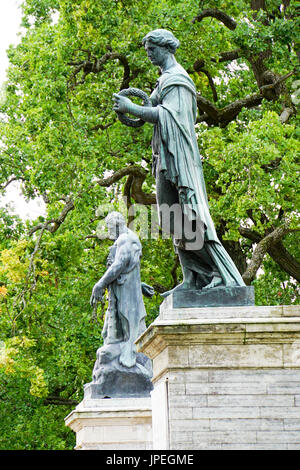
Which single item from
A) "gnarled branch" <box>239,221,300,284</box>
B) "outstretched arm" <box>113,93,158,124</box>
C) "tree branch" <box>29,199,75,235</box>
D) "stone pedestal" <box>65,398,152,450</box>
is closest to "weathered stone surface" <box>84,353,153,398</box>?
"stone pedestal" <box>65,398,152,450</box>

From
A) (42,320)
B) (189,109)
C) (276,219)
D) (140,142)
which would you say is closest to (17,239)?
(42,320)

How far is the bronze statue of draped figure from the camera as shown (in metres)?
7.64

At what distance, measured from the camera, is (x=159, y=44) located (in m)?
8.19

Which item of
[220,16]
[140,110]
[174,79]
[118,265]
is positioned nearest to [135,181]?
[220,16]

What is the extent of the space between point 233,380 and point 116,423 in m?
5.01

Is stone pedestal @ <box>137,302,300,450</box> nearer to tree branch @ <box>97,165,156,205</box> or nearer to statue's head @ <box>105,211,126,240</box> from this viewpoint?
statue's head @ <box>105,211,126,240</box>

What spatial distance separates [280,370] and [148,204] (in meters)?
14.7

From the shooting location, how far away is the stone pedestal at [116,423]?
1170 centimetres

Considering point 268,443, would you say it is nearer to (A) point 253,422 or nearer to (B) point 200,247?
(A) point 253,422

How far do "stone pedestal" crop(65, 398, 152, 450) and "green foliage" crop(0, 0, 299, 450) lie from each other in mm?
6132

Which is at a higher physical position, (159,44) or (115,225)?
(115,225)

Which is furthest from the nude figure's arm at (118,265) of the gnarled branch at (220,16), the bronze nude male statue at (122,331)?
the gnarled branch at (220,16)

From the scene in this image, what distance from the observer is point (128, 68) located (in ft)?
66.6

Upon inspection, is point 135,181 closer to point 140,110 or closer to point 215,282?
point 140,110
